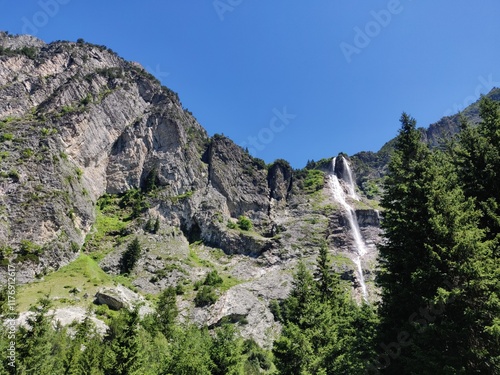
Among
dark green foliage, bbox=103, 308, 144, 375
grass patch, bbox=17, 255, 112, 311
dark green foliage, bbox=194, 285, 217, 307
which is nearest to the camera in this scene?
dark green foliage, bbox=103, 308, 144, 375

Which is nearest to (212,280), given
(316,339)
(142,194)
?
(142,194)

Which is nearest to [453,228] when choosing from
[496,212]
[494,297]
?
[494,297]

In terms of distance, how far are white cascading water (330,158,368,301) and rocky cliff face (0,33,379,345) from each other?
336 cm

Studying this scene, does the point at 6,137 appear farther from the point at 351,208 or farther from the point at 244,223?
the point at 351,208

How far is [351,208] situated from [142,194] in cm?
7500

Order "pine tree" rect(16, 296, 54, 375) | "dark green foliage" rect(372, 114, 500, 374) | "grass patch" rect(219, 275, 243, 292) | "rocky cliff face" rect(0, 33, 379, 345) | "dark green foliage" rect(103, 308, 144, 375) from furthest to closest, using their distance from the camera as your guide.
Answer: "grass patch" rect(219, 275, 243, 292) → "rocky cliff face" rect(0, 33, 379, 345) → "pine tree" rect(16, 296, 54, 375) → "dark green foliage" rect(103, 308, 144, 375) → "dark green foliage" rect(372, 114, 500, 374)

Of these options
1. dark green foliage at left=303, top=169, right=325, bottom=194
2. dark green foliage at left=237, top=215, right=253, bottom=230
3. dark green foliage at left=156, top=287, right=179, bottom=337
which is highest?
dark green foliage at left=303, top=169, right=325, bottom=194

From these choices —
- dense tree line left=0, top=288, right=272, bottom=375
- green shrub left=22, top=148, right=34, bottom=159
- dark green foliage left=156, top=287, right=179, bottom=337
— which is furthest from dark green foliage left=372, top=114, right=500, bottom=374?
green shrub left=22, top=148, right=34, bottom=159

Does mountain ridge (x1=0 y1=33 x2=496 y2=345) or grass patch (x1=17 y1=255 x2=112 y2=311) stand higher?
mountain ridge (x1=0 y1=33 x2=496 y2=345)

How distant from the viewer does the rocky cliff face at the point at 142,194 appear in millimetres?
71188

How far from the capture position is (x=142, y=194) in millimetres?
103625

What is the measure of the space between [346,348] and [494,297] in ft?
66.5

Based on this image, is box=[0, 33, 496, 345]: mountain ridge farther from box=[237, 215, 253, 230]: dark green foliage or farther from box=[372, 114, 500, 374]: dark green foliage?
box=[372, 114, 500, 374]: dark green foliage

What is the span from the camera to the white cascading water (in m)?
94.5
